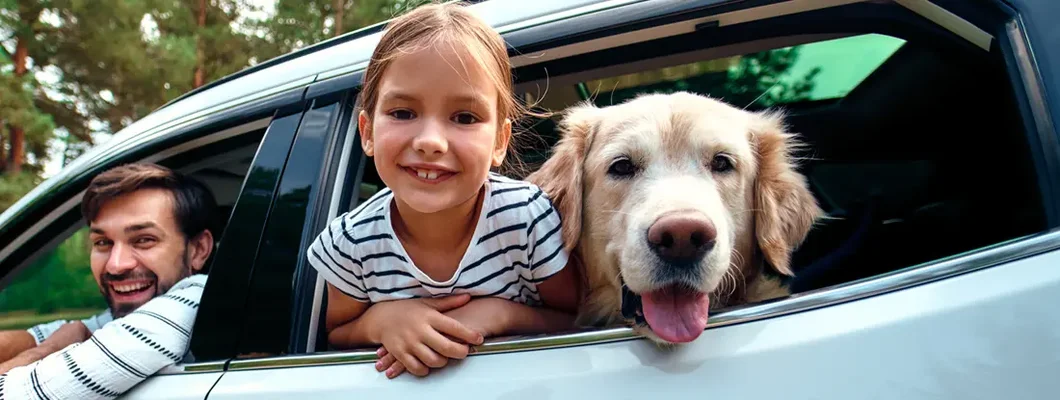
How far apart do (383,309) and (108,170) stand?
1358 millimetres

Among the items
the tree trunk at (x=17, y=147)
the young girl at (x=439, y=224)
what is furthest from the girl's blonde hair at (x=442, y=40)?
the tree trunk at (x=17, y=147)

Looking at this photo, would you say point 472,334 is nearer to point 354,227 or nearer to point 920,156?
point 354,227

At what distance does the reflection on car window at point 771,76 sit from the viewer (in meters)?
2.60

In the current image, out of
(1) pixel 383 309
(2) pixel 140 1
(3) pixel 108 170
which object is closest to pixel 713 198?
(1) pixel 383 309

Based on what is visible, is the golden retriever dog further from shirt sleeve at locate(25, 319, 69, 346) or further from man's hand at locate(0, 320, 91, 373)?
shirt sleeve at locate(25, 319, 69, 346)

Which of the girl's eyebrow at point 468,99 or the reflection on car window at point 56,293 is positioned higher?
the reflection on car window at point 56,293

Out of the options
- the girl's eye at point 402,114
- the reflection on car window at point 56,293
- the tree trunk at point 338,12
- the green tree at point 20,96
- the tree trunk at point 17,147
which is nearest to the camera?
the girl's eye at point 402,114

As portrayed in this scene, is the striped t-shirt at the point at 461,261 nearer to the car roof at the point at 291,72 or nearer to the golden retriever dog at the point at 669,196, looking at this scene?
the golden retriever dog at the point at 669,196

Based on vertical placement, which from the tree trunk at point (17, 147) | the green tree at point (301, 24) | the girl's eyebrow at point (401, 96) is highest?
the green tree at point (301, 24)

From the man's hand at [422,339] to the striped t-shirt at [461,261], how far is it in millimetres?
158

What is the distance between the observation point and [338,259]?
1791mm

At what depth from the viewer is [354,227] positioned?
1845mm

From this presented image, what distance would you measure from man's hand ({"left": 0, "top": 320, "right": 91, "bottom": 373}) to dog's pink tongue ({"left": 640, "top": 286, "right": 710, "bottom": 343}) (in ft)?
6.85

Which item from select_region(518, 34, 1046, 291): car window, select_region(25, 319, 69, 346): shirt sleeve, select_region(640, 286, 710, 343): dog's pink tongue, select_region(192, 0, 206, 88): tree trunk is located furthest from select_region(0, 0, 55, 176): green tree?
select_region(640, 286, 710, 343): dog's pink tongue
